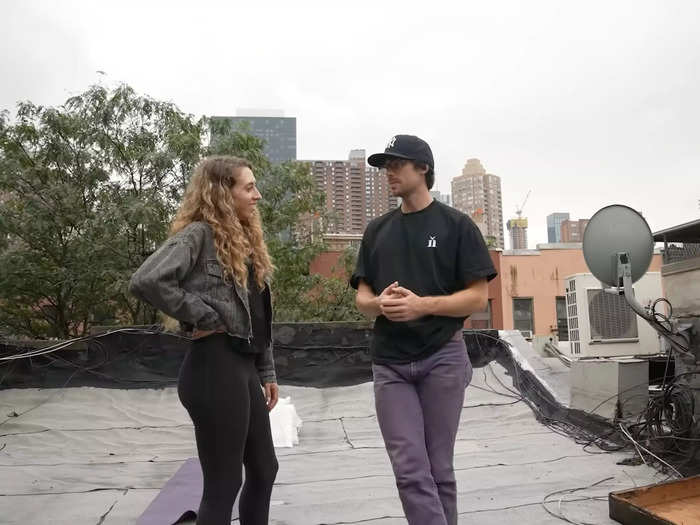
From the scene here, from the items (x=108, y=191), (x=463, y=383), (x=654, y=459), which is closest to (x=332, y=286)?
(x=108, y=191)

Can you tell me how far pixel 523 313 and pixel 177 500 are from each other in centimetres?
2128

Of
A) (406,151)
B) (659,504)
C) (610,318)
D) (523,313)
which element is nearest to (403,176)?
(406,151)

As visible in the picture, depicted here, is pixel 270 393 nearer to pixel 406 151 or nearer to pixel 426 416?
pixel 426 416

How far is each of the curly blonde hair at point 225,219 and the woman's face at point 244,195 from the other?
2 centimetres

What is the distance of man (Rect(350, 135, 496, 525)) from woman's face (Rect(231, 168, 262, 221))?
0.48m

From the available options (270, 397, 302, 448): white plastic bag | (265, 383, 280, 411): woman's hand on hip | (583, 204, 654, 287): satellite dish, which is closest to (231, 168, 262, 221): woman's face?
(265, 383, 280, 411): woman's hand on hip

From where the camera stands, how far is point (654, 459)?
3.94m

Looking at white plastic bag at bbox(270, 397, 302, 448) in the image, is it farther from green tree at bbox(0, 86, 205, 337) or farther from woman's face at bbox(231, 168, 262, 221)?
green tree at bbox(0, 86, 205, 337)

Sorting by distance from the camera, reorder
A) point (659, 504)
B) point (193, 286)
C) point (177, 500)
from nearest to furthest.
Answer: point (193, 286) → point (659, 504) → point (177, 500)

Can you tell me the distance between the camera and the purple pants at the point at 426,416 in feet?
6.25

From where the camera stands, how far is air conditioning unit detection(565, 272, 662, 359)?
1021 centimetres

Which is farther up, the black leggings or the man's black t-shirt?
the man's black t-shirt

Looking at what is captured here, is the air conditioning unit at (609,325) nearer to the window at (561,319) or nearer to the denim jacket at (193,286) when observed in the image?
the denim jacket at (193,286)

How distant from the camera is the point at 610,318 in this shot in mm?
10797
